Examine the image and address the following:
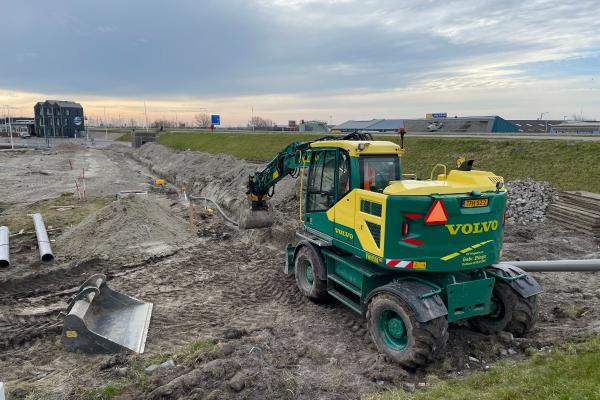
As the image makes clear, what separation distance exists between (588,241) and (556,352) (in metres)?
7.41

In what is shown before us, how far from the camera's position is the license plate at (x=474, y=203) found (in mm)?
6188

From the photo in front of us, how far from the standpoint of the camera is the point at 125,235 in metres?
12.7

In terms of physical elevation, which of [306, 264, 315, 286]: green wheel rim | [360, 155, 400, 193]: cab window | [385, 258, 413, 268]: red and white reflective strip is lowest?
[306, 264, 315, 286]: green wheel rim

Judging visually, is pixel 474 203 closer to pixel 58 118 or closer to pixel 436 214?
pixel 436 214

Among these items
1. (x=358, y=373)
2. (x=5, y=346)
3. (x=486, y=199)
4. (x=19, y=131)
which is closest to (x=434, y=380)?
(x=358, y=373)

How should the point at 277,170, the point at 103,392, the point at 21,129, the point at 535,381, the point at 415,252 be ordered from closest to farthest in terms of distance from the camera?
the point at 535,381, the point at 103,392, the point at 415,252, the point at 277,170, the point at 21,129

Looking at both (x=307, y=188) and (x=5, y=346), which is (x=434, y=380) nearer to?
(x=307, y=188)

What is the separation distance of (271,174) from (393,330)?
5.22 metres

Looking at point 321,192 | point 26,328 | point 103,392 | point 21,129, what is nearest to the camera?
point 103,392

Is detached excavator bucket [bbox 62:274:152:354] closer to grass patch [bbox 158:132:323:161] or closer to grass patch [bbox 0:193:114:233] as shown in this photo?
grass patch [bbox 0:193:114:233]

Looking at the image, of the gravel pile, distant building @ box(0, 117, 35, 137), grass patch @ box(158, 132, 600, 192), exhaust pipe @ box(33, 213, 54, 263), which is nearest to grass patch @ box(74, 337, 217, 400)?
exhaust pipe @ box(33, 213, 54, 263)

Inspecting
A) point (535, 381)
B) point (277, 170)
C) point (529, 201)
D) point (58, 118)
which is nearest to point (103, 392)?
point (535, 381)

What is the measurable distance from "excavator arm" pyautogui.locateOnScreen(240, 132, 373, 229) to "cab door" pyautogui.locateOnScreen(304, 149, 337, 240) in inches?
17.4

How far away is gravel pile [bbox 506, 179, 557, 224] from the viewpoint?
14016 millimetres
